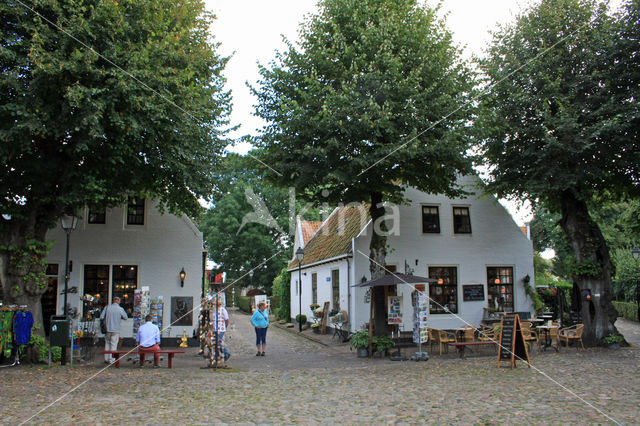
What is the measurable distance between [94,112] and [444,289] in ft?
48.4

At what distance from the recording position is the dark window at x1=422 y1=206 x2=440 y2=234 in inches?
807

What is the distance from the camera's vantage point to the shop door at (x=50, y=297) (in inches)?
691

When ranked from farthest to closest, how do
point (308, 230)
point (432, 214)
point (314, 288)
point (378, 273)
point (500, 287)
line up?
point (308, 230) < point (314, 288) < point (500, 287) < point (432, 214) < point (378, 273)

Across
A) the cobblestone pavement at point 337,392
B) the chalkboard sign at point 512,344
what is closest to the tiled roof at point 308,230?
the cobblestone pavement at point 337,392

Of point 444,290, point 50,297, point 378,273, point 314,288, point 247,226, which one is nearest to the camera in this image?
point 378,273

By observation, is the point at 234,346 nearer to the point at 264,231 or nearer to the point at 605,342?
the point at 605,342

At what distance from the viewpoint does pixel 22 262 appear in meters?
13.2

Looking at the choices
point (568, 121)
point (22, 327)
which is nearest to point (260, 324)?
point (22, 327)

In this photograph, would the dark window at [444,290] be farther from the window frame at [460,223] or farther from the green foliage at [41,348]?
the green foliage at [41,348]

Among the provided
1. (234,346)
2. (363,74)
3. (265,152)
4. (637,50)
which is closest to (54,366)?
(234,346)

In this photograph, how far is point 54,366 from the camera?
42.6 ft

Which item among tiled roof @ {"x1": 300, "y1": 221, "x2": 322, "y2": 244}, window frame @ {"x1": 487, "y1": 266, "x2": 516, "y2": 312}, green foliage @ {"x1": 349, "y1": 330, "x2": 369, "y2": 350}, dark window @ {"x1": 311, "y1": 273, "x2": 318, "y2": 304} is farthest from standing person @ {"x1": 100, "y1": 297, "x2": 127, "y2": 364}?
tiled roof @ {"x1": 300, "y1": 221, "x2": 322, "y2": 244}

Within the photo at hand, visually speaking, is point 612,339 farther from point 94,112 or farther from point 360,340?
point 94,112

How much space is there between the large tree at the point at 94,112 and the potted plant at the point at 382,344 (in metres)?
7.04
